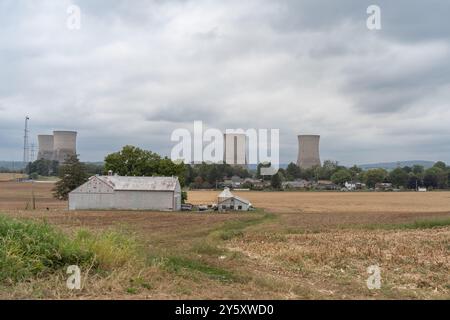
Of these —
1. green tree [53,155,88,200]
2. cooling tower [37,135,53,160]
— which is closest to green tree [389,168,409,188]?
green tree [53,155,88,200]

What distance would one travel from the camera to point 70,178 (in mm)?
68062

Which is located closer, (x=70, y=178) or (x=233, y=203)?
(x=233, y=203)

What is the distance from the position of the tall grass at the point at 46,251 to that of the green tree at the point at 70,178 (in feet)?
195

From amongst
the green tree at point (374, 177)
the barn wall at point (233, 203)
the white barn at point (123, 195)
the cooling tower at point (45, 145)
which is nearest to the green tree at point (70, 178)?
the white barn at point (123, 195)

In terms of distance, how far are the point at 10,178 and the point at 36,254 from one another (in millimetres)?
130379

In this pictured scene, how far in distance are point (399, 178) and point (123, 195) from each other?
9064 centimetres

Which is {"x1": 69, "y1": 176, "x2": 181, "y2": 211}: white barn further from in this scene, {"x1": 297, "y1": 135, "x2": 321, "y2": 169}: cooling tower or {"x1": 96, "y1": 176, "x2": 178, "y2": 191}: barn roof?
{"x1": 297, "y1": 135, "x2": 321, "y2": 169}: cooling tower

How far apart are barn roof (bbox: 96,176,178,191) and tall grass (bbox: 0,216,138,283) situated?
4507cm

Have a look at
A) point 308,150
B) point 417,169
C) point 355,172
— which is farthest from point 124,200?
point 417,169

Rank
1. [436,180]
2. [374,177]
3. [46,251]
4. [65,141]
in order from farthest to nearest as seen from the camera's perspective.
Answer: [374,177] → [436,180] → [65,141] → [46,251]

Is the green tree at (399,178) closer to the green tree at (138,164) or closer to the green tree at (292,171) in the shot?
the green tree at (292,171)

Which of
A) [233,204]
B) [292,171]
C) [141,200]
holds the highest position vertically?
[292,171]

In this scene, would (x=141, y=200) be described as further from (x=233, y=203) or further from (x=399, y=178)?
(x=399, y=178)

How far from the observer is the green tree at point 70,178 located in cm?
6756
